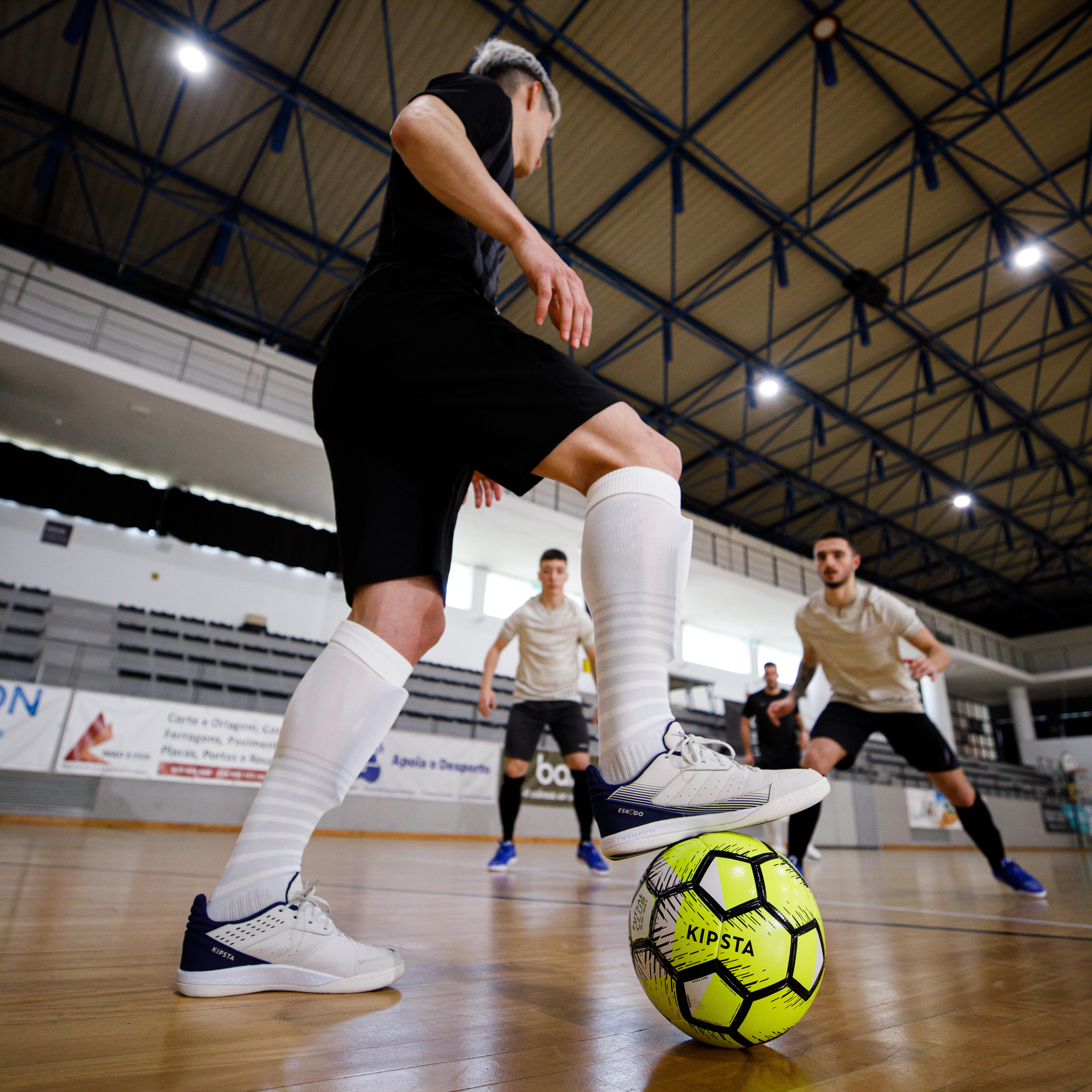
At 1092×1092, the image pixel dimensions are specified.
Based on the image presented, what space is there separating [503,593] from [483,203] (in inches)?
546

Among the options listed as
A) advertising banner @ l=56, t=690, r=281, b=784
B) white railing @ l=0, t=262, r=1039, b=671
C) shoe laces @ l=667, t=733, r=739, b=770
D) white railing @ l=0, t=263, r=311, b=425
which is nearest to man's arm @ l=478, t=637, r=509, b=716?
shoe laces @ l=667, t=733, r=739, b=770

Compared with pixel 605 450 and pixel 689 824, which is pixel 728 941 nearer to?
pixel 689 824

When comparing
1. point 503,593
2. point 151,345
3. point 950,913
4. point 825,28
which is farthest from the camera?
point 503,593

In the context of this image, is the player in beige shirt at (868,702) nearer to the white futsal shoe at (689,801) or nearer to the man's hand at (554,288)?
the white futsal shoe at (689,801)

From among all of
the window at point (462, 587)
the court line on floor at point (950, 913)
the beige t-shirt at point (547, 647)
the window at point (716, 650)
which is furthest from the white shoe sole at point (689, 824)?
the window at point (716, 650)

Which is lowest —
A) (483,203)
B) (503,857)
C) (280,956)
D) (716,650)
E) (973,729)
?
(503,857)

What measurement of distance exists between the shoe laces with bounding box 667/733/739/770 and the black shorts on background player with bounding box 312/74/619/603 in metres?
0.44

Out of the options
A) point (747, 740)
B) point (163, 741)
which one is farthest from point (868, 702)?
point (163, 741)

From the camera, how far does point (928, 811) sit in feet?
39.7

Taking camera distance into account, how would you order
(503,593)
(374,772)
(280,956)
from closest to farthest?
(280,956) < (374,772) < (503,593)

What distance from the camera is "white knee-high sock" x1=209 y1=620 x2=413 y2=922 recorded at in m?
0.98

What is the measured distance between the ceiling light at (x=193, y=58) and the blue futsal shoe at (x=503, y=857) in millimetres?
8261

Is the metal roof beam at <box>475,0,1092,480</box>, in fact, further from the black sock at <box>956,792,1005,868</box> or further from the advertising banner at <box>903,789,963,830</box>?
the black sock at <box>956,792,1005,868</box>

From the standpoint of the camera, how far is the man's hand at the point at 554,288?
1.00m
